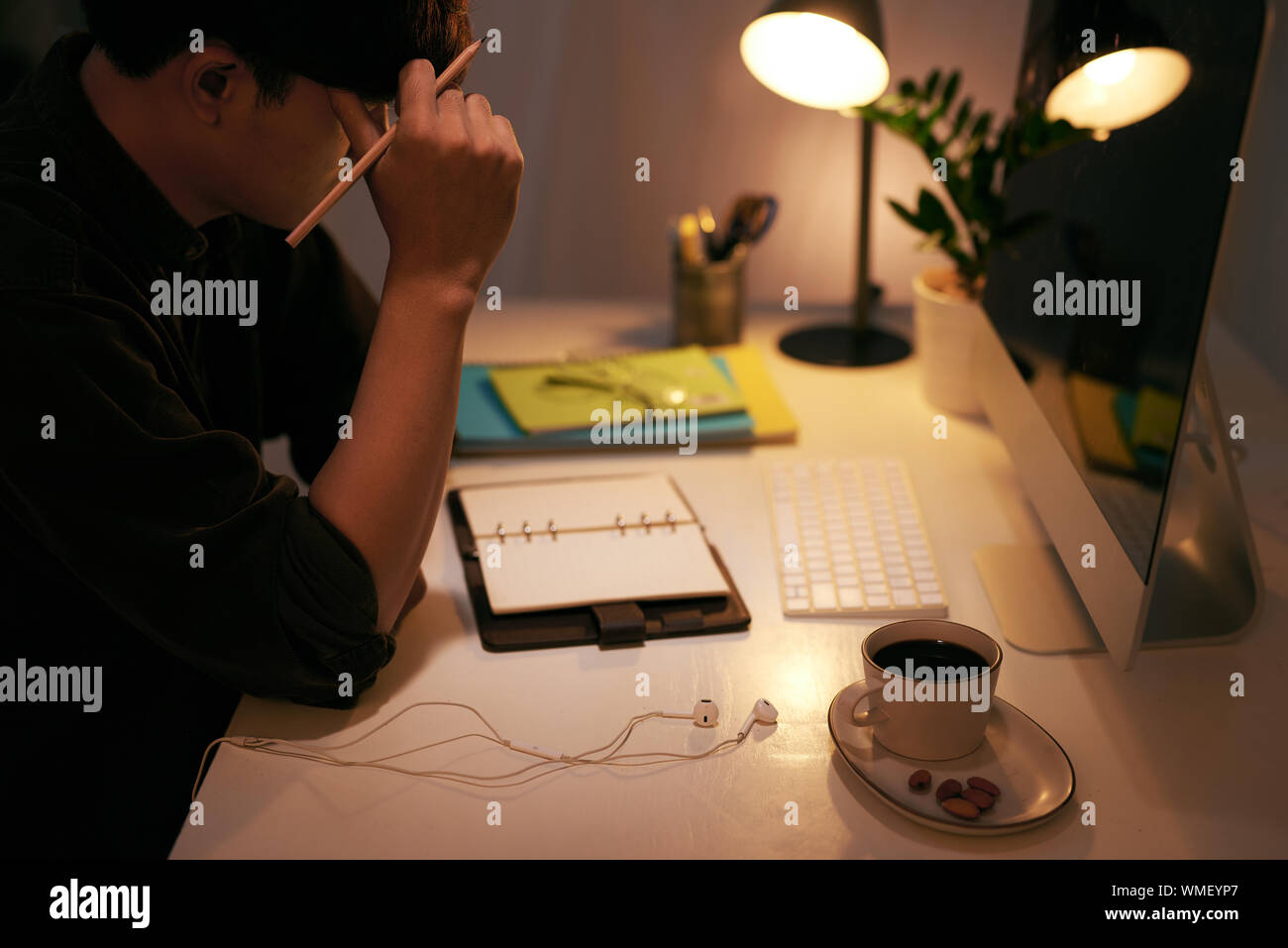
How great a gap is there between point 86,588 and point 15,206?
286mm

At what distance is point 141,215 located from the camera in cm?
Result: 86

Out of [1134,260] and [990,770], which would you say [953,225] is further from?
[990,770]

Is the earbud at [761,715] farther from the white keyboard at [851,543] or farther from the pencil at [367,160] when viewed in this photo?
the pencil at [367,160]

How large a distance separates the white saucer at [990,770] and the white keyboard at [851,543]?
15cm

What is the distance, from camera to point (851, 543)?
1037 mm

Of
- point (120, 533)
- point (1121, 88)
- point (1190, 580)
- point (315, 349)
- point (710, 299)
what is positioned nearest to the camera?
point (120, 533)

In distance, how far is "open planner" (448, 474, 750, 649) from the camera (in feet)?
3.02

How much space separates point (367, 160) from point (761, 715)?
0.49m

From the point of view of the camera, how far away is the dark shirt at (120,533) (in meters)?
0.74

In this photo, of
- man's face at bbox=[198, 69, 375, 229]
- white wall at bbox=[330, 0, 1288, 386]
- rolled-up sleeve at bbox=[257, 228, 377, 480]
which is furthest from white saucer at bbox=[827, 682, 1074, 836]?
white wall at bbox=[330, 0, 1288, 386]

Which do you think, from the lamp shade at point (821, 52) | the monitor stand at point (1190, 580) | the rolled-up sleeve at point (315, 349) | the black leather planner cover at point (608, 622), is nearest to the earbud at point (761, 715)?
the black leather planner cover at point (608, 622)

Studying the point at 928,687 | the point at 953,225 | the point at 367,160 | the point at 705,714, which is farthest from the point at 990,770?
the point at 953,225
